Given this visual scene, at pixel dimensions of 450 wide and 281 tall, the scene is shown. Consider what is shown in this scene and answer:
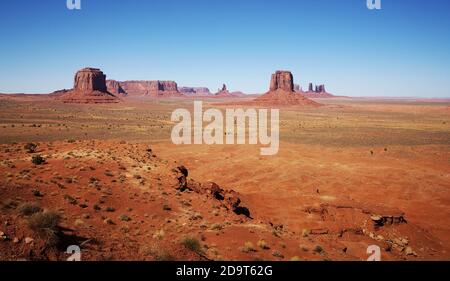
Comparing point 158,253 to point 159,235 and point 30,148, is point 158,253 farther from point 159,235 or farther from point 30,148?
point 30,148

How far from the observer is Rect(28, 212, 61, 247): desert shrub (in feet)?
26.2

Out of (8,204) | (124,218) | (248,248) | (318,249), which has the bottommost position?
(318,249)

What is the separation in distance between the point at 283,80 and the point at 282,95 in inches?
381

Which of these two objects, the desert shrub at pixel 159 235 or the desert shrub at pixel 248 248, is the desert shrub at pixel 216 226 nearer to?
the desert shrub at pixel 248 248

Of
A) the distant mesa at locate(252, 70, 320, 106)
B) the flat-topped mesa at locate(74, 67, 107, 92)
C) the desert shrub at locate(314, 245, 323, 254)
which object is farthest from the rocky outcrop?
the flat-topped mesa at locate(74, 67, 107, 92)

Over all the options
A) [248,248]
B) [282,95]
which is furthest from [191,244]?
[282,95]

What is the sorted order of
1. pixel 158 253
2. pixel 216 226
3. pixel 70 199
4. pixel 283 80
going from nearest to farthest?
pixel 158 253 < pixel 216 226 < pixel 70 199 < pixel 283 80

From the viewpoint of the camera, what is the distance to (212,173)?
2909 centimetres

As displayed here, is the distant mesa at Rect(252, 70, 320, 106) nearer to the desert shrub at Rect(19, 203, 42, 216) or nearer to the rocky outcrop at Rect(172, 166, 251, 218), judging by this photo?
the rocky outcrop at Rect(172, 166, 251, 218)

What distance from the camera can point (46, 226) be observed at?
330 inches

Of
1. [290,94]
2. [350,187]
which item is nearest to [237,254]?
[350,187]

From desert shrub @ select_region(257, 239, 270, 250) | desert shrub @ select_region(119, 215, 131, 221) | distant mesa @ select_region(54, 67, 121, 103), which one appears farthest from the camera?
distant mesa @ select_region(54, 67, 121, 103)
